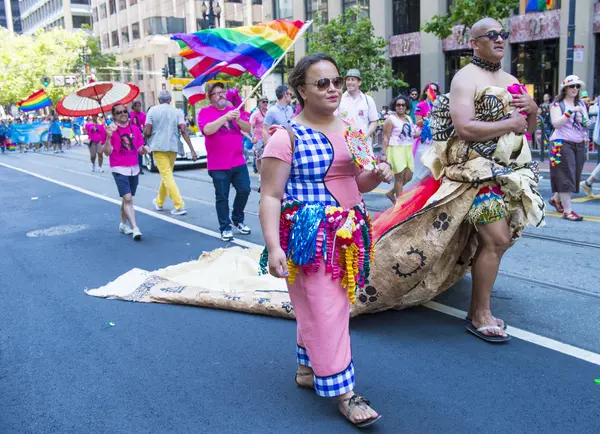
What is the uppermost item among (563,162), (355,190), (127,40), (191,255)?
(127,40)

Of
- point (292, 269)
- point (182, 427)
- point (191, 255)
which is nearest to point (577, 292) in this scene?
point (292, 269)

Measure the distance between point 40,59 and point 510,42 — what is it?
135ft

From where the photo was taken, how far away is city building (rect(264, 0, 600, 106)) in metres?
20.1

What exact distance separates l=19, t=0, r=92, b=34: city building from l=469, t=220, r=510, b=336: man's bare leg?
246 ft

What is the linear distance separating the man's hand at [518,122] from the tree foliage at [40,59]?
4966cm

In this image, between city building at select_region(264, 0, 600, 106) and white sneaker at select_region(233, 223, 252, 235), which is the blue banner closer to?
city building at select_region(264, 0, 600, 106)

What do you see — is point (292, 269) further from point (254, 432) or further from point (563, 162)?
point (563, 162)

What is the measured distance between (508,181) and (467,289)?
151 cm

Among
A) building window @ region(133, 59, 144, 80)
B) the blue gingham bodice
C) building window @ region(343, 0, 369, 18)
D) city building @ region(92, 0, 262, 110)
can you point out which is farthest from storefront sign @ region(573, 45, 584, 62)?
building window @ region(133, 59, 144, 80)

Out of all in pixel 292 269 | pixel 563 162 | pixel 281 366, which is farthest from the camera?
pixel 563 162

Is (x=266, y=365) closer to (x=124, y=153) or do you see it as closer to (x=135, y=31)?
(x=124, y=153)

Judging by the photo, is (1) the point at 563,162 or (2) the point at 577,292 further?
(1) the point at 563,162

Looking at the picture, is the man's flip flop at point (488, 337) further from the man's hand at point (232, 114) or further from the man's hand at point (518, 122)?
the man's hand at point (232, 114)

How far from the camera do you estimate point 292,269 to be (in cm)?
311
